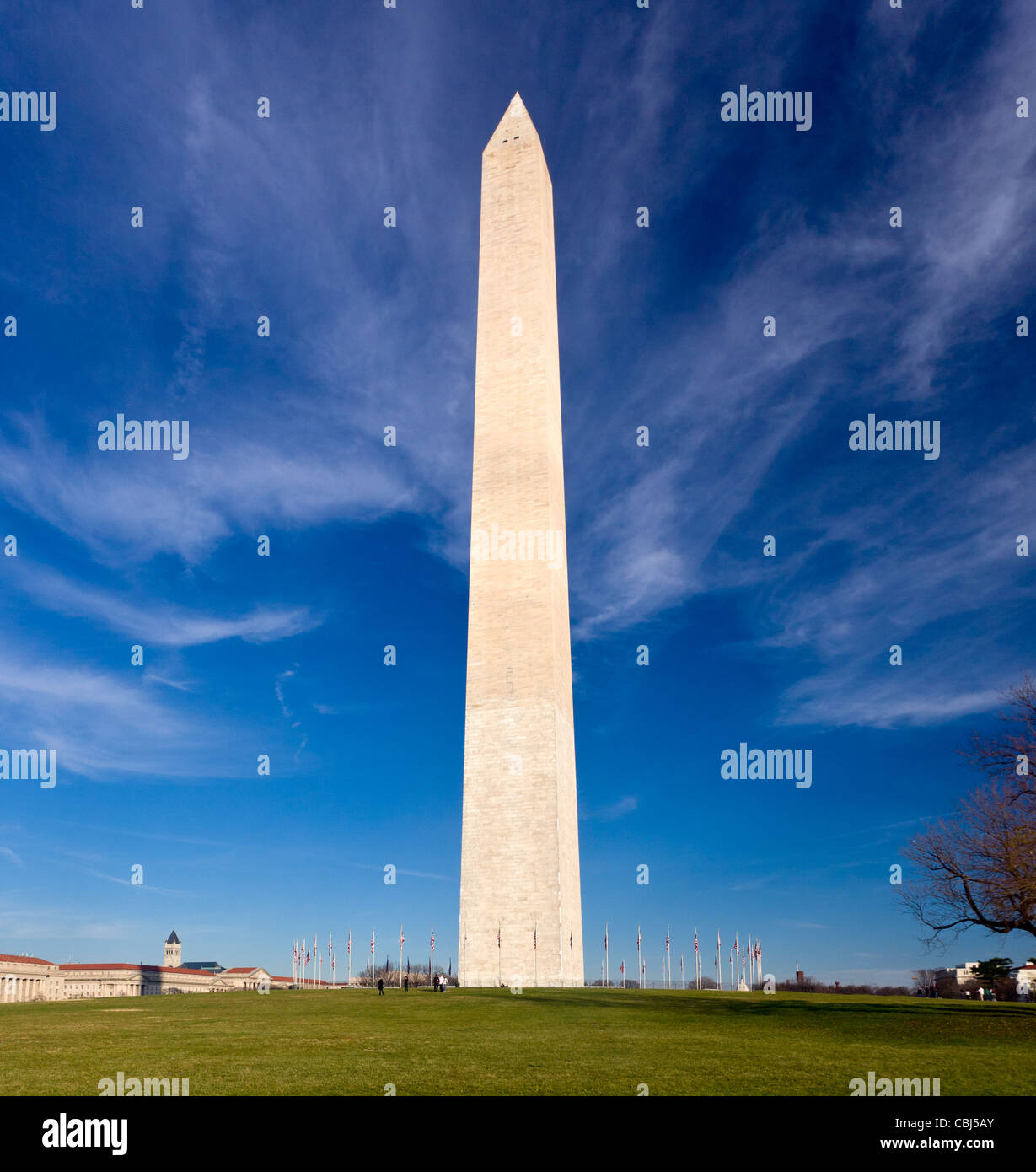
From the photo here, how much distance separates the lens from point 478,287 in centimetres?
5509

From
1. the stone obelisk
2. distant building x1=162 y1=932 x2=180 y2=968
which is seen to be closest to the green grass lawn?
the stone obelisk

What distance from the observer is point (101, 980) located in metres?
124

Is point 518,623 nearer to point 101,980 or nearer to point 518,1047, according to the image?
point 518,1047

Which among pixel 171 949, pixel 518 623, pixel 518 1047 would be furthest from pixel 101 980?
pixel 518 1047

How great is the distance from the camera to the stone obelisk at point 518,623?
4403 centimetres

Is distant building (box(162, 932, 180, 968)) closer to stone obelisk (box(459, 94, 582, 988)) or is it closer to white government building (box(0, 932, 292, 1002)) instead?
white government building (box(0, 932, 292, 1002))

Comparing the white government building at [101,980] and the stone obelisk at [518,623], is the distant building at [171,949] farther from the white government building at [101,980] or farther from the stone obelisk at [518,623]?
the stone obelisk at [518,623]

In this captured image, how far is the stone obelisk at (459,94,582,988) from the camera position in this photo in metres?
44.0

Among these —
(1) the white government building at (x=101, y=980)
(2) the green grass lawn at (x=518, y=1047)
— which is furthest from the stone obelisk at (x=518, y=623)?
(1) the white government building at (x=101, y=980)

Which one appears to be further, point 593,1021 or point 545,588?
point 545,588

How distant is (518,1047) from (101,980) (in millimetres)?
127143
